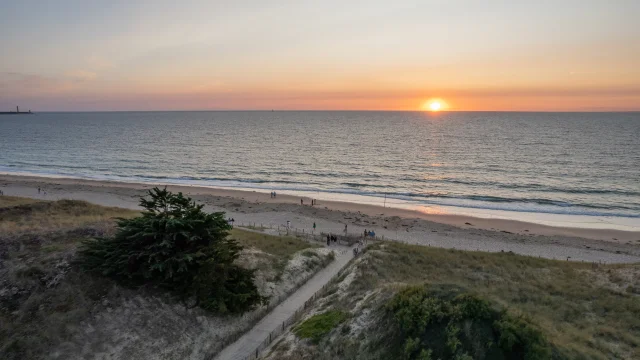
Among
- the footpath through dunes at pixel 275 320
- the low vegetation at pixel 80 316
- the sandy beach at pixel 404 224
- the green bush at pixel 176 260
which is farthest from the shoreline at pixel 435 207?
the low vegetation at pixel 80 316

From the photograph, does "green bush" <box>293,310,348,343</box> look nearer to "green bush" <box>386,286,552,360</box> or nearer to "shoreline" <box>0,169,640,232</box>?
"green bush" <box>386,286,552,360</box>

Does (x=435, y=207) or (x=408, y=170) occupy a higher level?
(x=408, y=170)

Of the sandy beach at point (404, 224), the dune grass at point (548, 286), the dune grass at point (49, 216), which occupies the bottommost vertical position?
the sandy beach at point (404, 224)

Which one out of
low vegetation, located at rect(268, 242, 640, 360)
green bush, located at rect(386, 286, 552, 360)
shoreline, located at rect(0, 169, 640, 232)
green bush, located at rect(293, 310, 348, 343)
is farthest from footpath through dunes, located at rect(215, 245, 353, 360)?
shoreline, located at rect(0, 169, 640, 232)

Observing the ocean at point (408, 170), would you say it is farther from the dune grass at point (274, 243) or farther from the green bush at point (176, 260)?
the green bush at point (176, 260)

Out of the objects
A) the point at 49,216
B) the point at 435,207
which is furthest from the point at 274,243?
the point at 435,207

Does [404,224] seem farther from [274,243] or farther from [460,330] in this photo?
[460,330]
